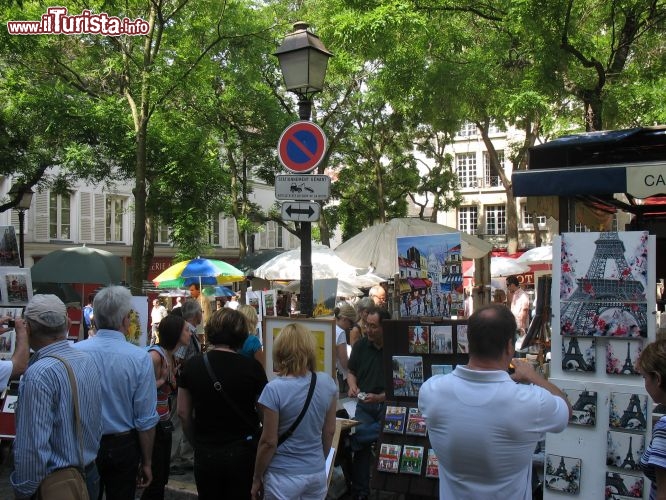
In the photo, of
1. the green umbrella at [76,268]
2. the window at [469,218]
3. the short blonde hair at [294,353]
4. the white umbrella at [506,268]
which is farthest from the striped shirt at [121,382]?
the window at [469,218]

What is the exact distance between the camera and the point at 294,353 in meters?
3.82

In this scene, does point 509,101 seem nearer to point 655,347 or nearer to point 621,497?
point 621,497

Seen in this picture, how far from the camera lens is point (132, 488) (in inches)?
168

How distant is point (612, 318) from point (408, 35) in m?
7.91

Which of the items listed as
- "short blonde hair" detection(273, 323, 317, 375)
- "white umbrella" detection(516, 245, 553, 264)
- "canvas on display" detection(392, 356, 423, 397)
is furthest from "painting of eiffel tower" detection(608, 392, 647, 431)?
"white umbrella" detection(516, 245, 553, 264)

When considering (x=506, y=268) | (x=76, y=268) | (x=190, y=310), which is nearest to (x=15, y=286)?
(x=190, y=310)

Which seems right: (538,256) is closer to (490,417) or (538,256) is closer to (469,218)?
(490,417)

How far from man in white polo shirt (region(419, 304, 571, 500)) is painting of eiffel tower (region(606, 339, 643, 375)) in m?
2.05

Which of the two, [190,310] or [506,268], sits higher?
[506,268]

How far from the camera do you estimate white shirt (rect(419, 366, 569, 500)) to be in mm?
2557

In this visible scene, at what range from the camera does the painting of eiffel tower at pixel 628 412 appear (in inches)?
173

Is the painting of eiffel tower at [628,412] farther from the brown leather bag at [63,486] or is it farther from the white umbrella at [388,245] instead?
the white umbrella at [388,245]

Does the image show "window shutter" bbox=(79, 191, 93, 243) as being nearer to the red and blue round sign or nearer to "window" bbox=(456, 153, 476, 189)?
"window" bbox=(456, 153, 476, 189)

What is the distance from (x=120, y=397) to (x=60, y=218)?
3148 centimetres
